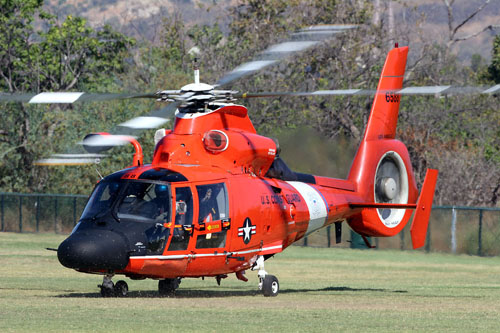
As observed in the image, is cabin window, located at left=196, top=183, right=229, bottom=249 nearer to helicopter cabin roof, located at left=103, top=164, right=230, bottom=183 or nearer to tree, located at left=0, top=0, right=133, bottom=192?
helicopter cabin roof, located at left=103, top=164, right=230, bottom=183

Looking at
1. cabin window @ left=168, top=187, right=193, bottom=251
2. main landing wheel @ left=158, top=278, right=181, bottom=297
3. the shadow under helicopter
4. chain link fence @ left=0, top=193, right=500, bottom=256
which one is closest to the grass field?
the shadow under helicopter

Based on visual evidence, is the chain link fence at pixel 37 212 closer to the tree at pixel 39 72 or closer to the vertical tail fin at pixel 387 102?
the tree at pixel 39 72

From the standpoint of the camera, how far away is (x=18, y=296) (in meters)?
20.0

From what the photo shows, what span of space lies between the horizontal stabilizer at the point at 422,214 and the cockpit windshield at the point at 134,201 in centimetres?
634

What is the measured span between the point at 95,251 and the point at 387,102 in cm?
1137

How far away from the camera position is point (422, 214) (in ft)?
75.6

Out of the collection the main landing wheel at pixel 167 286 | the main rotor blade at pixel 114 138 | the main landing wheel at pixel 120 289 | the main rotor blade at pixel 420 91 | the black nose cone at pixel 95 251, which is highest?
the main rotor blade at pixel 420 91

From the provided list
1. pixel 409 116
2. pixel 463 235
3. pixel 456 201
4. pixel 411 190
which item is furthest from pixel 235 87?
pixel 411 190

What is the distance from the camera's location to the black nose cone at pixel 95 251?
59.7ft

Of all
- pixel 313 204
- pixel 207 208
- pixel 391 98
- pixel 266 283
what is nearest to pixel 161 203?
pixel 207 208

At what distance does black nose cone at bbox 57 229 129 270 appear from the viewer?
18.2 meters

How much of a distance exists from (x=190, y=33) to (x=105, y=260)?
7042 cm

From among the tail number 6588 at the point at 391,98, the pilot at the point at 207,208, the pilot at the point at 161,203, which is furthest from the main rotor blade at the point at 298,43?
the tail number 6588 at the point at 391,98

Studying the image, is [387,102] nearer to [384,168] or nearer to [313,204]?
[384,168]
